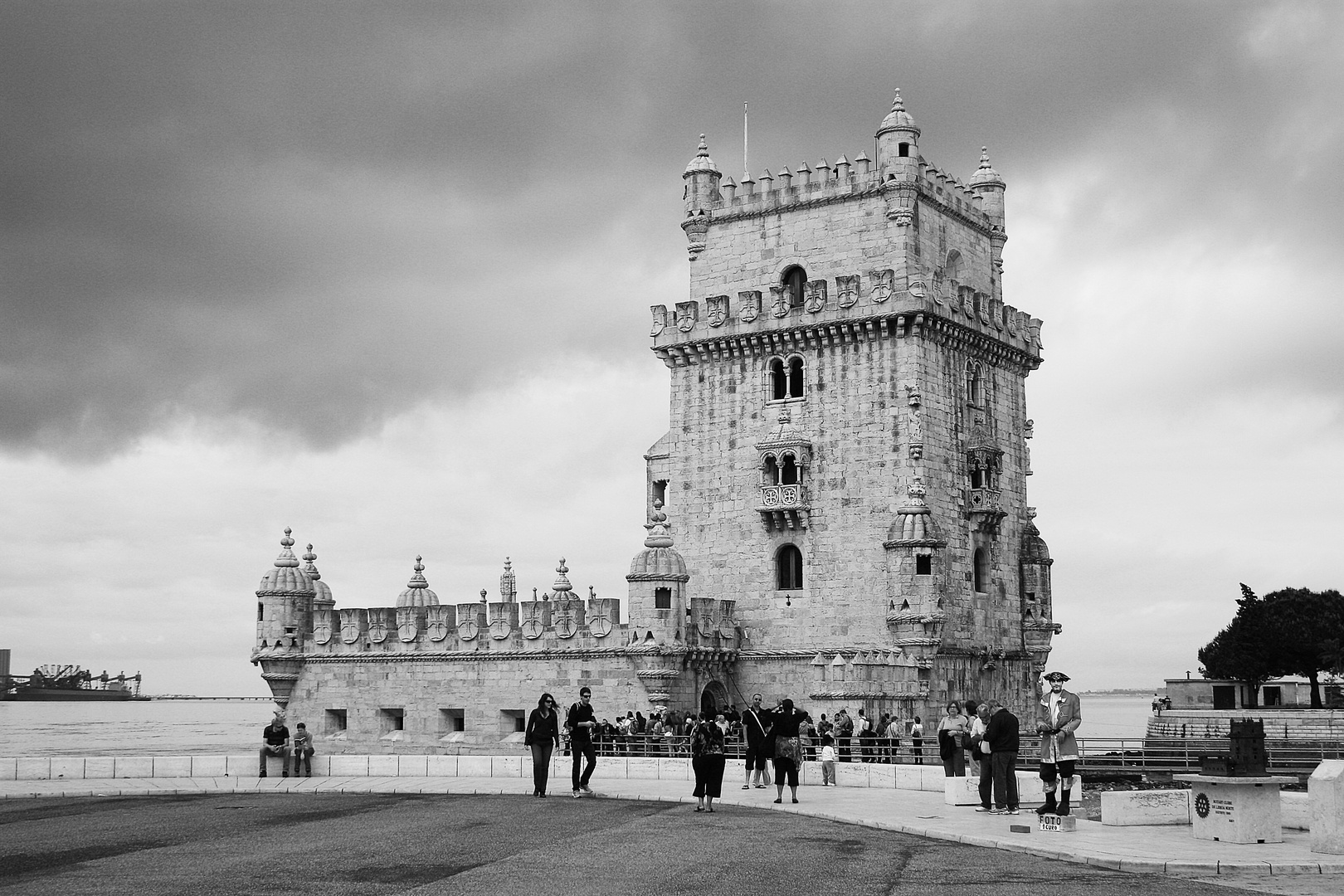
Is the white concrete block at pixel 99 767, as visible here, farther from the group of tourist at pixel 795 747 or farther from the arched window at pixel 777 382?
the arched window at pixel 777 382

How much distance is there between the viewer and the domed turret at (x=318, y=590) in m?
52.2

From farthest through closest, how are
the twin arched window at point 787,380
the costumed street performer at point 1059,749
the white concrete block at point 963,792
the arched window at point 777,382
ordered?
1. the arched window at point 777,382
2. the twin arched window at point 787,380
3. the white concrete block at point 963,792
4. the costumed street performer at point 1059,749

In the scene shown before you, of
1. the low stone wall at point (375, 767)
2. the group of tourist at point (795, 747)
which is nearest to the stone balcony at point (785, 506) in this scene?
the group of tourist at point (795, 747)

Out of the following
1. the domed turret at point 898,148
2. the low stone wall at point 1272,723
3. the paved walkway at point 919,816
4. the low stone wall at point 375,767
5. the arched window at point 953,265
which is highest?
the domed turret at point 898,148

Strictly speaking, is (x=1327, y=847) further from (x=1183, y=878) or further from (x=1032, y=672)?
(x=1032, y=672)

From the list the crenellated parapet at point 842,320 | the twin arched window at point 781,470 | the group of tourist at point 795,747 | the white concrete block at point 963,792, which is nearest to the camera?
the group of tourist at point 795,747

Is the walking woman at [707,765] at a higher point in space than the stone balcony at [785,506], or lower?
lower

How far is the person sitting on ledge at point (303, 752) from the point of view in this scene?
32344mm

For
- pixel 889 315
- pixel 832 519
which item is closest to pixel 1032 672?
pixel 832 519

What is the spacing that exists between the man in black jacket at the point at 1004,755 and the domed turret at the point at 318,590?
3240 cm

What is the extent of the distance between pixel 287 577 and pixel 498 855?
34623 mm

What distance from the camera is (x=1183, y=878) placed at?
17.7 metres

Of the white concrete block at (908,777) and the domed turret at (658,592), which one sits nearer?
the white concrete block at (908,777)

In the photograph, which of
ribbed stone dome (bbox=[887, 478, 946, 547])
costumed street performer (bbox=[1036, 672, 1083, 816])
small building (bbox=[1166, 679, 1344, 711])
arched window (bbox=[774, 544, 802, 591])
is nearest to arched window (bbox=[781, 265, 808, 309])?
ribbed stone dome (bbox=[887, 478, 946, 547])
